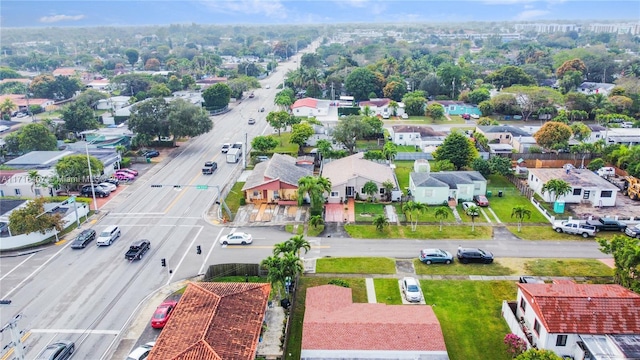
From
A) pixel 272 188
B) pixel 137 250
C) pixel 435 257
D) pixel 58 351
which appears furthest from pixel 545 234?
pixel 58 351

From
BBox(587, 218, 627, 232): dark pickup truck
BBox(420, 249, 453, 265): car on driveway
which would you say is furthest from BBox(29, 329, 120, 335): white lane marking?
BBox(587, 218, 627, 232): dark pickup truck

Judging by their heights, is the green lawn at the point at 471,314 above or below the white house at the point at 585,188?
below

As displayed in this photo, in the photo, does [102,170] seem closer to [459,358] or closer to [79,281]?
[79,281]

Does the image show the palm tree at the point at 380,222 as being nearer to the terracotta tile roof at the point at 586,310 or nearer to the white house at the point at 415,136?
the terracotta tile roof at the point at 586,310

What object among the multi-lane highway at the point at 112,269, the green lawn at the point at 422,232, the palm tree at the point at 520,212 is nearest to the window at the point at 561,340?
the green lawn at the point at 422,232

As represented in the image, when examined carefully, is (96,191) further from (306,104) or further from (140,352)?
(306,104)

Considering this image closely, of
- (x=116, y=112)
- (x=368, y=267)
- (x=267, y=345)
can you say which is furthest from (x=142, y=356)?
(x=116, y=112)

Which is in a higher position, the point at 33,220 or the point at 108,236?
the point at 33,220
